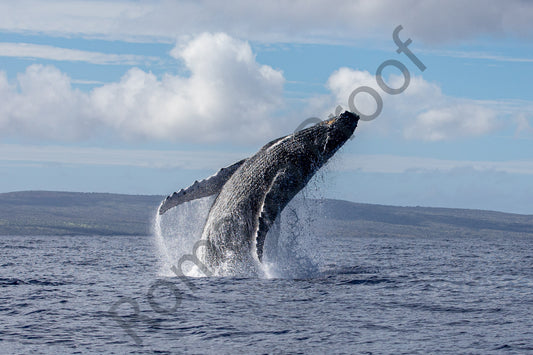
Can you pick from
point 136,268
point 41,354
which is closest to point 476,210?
point 136,268

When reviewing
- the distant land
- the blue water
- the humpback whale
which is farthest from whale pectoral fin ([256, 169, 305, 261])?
the distant land

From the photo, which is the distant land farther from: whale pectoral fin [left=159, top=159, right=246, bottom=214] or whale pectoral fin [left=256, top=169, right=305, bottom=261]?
whale pectoral fin [left=256, top=169, right=305, bottom=261]

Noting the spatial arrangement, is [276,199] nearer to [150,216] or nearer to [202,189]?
[202,189]

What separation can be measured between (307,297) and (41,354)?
5422 millimetres

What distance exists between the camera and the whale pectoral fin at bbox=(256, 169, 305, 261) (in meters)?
14.0

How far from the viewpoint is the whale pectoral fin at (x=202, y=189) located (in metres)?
15.3

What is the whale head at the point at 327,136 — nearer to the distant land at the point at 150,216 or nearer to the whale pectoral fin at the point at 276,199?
the whale pectoral fin at the point at 276,199

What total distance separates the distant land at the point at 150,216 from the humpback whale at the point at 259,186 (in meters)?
84.7

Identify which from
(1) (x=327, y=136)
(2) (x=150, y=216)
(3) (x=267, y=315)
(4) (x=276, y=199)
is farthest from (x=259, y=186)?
(2) (x=150, y=216)

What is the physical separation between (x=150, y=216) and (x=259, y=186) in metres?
126

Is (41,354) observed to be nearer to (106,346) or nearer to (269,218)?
(106,346)

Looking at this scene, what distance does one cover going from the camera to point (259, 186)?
14.7 m

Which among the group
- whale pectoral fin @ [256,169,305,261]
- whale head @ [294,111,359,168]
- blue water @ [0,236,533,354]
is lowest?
blue water @ [0,236,533,354]

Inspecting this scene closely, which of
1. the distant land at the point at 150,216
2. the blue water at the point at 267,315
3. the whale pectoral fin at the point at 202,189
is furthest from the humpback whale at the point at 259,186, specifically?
the distant land at the point at 150,216
